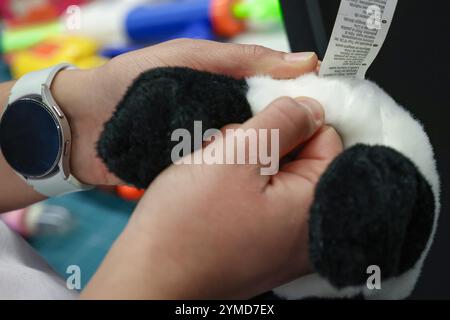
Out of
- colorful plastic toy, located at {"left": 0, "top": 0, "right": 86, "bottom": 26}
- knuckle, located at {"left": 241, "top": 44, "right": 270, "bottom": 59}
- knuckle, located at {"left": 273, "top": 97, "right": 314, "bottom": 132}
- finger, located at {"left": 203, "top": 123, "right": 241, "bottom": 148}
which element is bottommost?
finger, located at {"left": 203, "top": 123, "right": 241, "bottom": 148}

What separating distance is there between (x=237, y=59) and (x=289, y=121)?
0.62 ft

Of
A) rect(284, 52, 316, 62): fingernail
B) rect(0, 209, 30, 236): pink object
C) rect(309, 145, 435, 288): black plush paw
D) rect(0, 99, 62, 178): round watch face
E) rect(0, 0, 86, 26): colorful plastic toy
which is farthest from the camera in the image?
rect(0, 0, 86, 26): colorful plastic toy

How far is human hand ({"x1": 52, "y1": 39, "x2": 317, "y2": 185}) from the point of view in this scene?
0.54 m

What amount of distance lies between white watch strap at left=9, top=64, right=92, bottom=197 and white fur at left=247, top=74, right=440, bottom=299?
0.31 metres

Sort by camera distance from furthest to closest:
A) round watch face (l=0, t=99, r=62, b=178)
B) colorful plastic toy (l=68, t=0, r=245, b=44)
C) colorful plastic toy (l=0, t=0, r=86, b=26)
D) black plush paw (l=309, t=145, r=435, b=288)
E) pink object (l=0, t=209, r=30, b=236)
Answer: colorful plastic toy (l=0, t=0, r=86, b=26) → colorful plastic toy (l=68, t=0, r=245, b=44) → pink object (l=0, t=209, r=30, b=236) → round watch face (l=0, t=99, r=62, b=178) → black plush paw (l=309, t=145, r=435, b=288)

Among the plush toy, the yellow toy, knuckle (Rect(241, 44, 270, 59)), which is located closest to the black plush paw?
the plush toy

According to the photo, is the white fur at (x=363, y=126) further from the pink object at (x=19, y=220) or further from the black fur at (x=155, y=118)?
the pink object at (x=19, y=220)

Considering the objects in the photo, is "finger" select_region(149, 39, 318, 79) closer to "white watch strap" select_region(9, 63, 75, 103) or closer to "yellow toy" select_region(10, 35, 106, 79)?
"white watch strap" select_region(9, 63, 75, 103)

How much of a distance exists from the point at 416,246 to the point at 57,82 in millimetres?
489

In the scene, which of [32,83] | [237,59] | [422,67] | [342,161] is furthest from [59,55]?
[342,161]

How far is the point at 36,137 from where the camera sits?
0.57 m

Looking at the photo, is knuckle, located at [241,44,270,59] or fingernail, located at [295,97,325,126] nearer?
fingernail, located at [295,97,325,126]

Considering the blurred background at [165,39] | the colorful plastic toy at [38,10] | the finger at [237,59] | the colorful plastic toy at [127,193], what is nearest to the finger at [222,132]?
the finger at [237,59]
